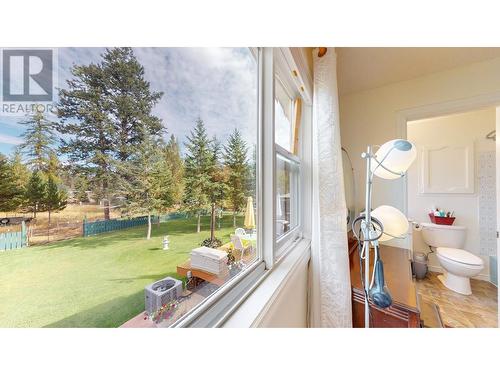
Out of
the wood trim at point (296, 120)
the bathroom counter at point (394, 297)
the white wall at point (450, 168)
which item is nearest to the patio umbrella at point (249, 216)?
the wood trim at point (296, 120)

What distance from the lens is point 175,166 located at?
48 centimetres

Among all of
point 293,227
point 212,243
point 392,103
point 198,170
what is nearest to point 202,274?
point 212,243

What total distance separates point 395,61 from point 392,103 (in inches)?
17.9

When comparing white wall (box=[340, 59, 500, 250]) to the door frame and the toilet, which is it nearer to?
the door frame

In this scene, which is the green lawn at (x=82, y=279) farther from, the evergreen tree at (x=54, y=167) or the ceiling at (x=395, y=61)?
the ceiling at (x=395, y=61)

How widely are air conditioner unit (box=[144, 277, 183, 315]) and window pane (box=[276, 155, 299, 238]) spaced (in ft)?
2.12

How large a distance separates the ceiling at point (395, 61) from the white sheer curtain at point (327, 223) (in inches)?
24.6

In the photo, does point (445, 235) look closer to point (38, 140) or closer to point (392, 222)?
point (392, 222)

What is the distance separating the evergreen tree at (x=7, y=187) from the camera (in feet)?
1.01

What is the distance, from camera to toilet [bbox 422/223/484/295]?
191cm

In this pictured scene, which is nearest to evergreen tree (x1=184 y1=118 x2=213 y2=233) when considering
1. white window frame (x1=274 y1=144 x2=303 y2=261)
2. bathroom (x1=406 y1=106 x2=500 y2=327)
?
white window frame (x1=274 y1=144 x2=303 y2=261)
